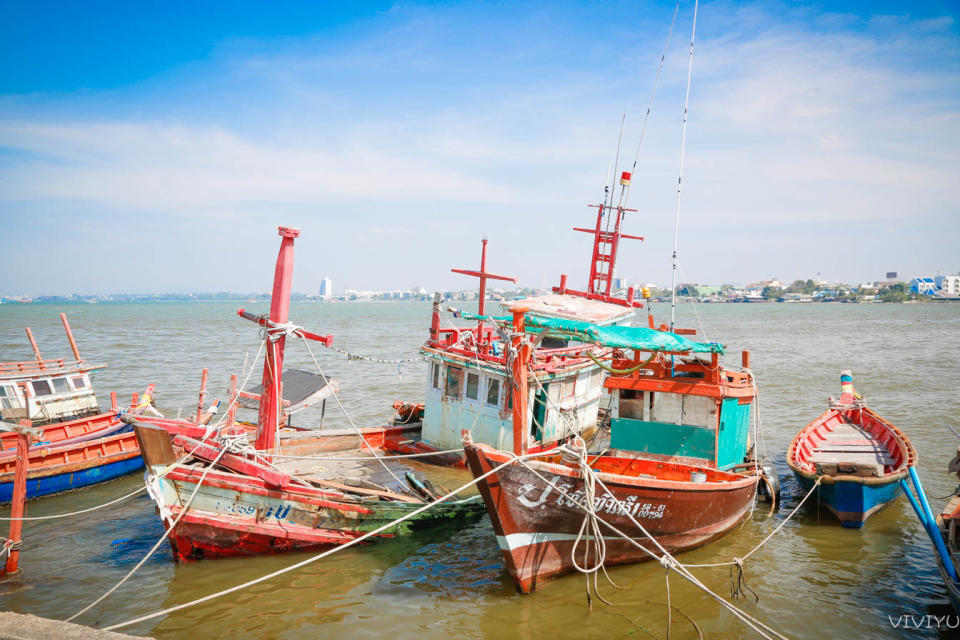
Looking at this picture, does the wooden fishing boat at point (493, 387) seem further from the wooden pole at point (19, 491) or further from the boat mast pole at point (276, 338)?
the wooden pole at point (19, 491)

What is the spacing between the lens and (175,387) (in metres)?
29.5

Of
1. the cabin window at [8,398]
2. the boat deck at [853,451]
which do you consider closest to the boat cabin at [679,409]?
the boat deck at [853,451]

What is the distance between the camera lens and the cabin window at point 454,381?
49.2ft

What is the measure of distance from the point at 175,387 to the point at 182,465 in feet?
71.8

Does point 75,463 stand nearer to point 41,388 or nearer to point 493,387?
point 41,388

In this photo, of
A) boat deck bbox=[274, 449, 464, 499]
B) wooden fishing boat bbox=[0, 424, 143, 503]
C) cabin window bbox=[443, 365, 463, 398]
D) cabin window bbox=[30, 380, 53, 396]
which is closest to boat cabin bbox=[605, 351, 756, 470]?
cabin window bbox=[443, 365, 463, 398]

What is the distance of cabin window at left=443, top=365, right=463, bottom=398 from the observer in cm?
1498

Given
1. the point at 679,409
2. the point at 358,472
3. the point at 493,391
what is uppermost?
the point at 679,409

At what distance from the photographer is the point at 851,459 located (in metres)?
14.3

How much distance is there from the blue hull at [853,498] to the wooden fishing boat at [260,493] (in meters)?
8.42

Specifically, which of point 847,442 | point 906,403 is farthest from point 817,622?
point 906,403

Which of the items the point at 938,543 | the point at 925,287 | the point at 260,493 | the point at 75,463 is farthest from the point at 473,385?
the point at 925,287

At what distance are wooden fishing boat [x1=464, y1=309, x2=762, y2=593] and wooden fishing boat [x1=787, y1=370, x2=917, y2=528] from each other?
1.47 metres

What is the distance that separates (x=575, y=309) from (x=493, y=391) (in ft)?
12.3
